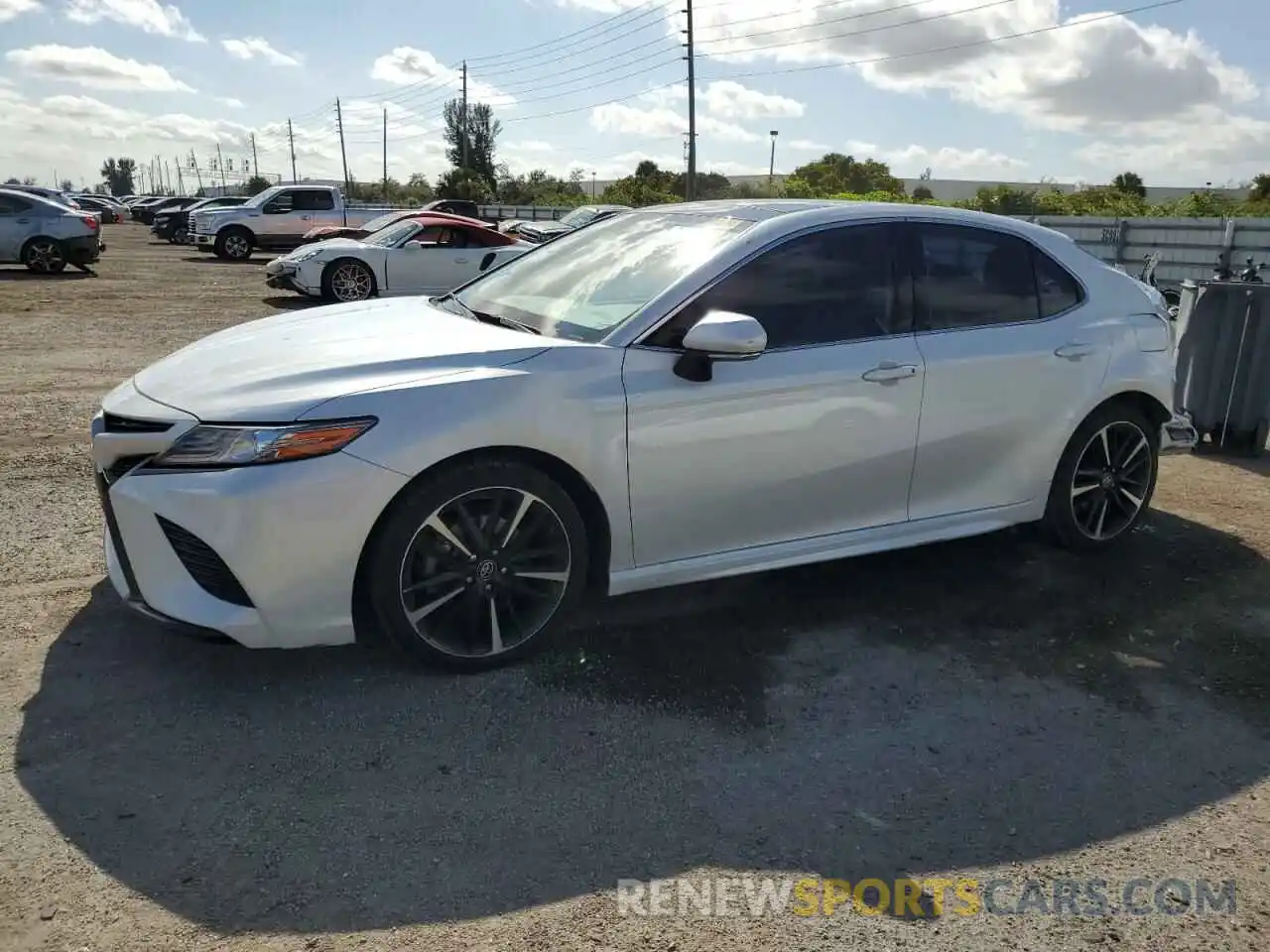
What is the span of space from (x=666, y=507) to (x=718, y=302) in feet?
2.61

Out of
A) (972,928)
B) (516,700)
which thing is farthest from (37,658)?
(972,928)

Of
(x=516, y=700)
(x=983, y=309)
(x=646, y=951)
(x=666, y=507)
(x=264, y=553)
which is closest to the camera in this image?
(x=646, y=951)

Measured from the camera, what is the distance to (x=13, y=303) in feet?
46.9

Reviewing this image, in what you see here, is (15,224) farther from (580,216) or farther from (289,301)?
(580,216)

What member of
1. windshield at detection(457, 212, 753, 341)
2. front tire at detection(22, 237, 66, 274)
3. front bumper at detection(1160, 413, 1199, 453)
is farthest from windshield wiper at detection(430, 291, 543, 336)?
front tire at detection(22, 237, 66, 274)

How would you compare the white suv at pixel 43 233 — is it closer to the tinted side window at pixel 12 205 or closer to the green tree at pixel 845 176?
the tinted side window at pixel 12 205

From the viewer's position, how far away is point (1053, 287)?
4.67 m

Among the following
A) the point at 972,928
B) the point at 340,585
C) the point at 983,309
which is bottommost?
the point at 972,928

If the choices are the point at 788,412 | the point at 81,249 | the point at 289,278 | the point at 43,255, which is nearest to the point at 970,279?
the point at 788,412

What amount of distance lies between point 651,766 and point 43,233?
2036cm

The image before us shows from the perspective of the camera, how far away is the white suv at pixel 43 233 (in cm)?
1898

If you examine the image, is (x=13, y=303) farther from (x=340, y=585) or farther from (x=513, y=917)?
(x=513, y=917)

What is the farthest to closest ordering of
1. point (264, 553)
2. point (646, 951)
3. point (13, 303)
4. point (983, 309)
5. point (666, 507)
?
point (13, 303), point (983, 309), point (666, 507), point (264, 553), point (646, 951)

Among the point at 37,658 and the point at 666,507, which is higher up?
the point at 666,507
